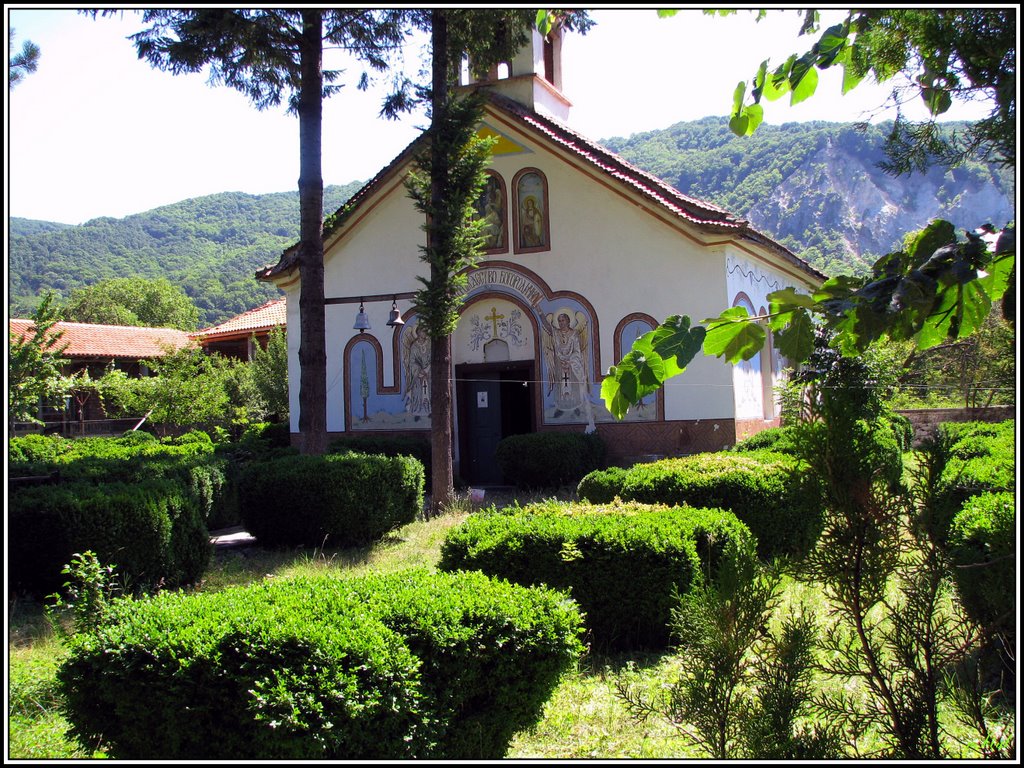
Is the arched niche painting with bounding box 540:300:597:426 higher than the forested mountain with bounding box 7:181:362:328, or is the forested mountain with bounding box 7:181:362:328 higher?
the forested mountain with bounding box 7:181:362:328

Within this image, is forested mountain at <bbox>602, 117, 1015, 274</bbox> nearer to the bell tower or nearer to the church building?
the bell tower

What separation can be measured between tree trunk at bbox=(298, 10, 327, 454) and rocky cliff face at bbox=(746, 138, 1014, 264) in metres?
62.5

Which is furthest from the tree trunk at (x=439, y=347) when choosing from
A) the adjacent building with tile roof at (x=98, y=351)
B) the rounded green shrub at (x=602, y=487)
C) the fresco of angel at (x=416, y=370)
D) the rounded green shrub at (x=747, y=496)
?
the adjacent building with tile roof at (x=98, y=351)

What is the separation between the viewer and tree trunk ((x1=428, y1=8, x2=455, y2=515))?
565 inches

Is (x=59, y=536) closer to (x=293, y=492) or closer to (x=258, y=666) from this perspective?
(x=293, y=492)

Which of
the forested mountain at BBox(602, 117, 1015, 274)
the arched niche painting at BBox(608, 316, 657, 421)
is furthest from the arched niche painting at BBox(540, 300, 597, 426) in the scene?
the forested mountain at BBox(602, 117, 1015, 274)

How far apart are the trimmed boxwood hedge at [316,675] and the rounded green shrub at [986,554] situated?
244cm

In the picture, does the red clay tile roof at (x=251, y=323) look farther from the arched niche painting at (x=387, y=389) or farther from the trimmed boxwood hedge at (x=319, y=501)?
the trimmed boxwood hedge at (x=319, y=501)

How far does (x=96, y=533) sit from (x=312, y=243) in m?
7.70

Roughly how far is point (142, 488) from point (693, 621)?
724cm

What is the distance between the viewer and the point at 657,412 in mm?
17047

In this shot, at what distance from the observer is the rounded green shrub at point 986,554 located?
462cm

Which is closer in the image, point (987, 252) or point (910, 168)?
point (987, 252)

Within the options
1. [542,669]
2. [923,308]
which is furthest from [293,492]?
[923,308]
